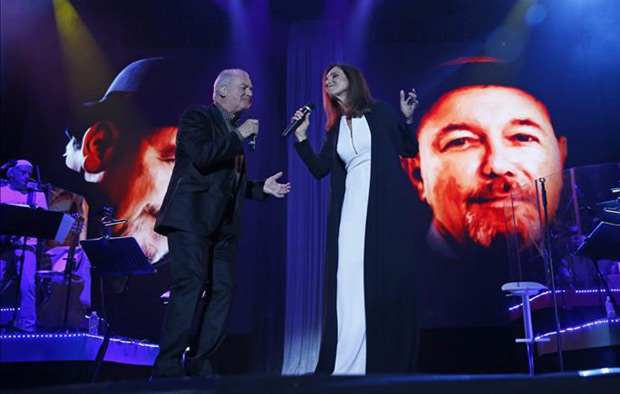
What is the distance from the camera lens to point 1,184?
188 inches

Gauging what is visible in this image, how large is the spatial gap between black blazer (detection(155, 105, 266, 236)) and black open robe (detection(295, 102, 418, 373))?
476mm

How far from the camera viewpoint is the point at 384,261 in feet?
7.69

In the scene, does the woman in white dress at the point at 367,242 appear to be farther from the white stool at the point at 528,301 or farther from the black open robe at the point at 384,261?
the white stool at the point at 528,301

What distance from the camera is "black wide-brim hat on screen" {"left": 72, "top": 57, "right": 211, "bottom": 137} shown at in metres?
6.41

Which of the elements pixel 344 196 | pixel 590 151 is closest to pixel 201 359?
pixel 344 196

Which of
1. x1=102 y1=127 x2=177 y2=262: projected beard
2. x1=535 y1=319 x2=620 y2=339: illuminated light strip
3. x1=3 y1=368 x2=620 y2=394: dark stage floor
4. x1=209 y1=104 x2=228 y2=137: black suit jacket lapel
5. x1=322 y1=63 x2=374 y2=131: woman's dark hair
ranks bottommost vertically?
x1=3 y1=368 x2=620 y2=394: dark stage floor

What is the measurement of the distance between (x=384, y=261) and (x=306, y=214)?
9.67 feet

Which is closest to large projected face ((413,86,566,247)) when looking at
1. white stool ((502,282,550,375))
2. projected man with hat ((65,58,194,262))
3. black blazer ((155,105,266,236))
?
white stool ((502,282,550,375))

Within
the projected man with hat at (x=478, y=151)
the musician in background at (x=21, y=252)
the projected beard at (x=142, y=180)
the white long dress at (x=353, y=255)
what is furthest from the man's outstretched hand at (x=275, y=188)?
the projected beard at (x=142, y=180)

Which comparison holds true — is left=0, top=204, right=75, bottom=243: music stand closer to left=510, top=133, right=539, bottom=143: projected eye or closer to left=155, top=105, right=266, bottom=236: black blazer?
left=155, top=105, right=266, bottom=236: black blazer

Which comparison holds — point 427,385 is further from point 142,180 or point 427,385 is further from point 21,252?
point 142,180

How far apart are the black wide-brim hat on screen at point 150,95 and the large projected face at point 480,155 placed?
8.75 ft

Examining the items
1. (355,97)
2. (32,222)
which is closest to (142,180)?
(32,222)

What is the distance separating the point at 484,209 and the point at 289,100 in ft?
7.81
